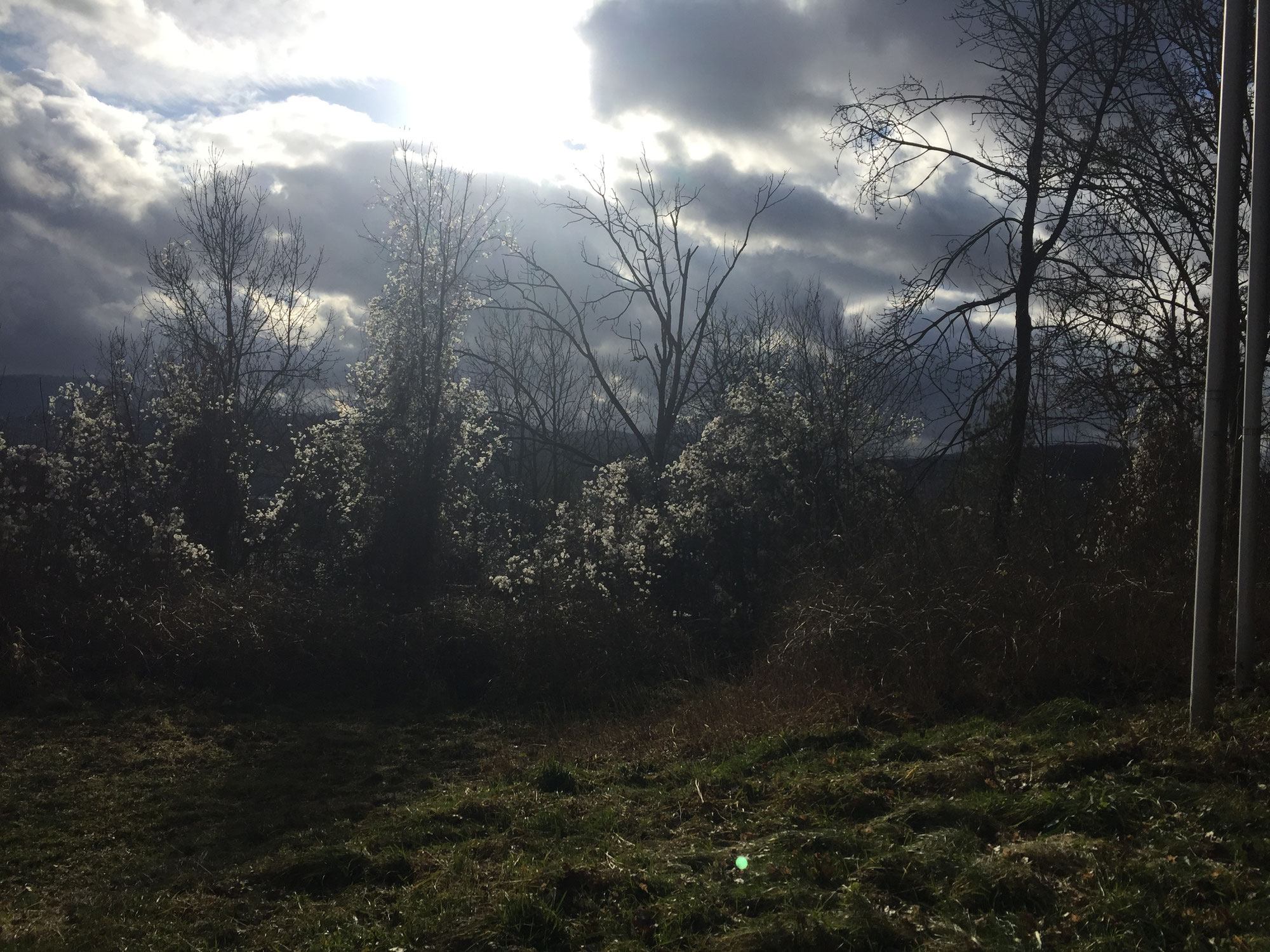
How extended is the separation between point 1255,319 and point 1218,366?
432 millimetres

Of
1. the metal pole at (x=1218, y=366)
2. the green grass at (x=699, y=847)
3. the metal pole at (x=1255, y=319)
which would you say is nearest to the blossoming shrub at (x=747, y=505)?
the green grass at (x=699, y=847)

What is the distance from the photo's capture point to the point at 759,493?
19.9 m

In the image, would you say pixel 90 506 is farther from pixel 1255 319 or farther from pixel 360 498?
pixel 1255 319

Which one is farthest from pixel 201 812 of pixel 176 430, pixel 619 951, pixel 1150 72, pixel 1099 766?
pixel 176 430

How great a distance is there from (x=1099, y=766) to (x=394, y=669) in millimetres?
11457

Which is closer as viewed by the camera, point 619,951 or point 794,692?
point 619,951

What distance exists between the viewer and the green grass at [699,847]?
4109mm

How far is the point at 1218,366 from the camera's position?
20.9 ft

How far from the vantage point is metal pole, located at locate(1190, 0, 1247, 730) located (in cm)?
614

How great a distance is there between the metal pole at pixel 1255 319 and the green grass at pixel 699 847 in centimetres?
88

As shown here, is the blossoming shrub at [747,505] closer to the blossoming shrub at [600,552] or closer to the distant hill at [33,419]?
the blossoming shrub at [600,552]

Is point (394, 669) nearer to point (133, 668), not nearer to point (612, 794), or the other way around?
point (133, 668)

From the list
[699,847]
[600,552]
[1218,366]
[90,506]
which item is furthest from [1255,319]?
[90,506]

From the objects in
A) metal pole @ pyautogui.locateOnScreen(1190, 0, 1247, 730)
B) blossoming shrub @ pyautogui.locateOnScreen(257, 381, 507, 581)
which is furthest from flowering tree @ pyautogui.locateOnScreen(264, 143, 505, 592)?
metal pole @ pyautogui.locateOnScreen(1190, 0, 1247, 730)
